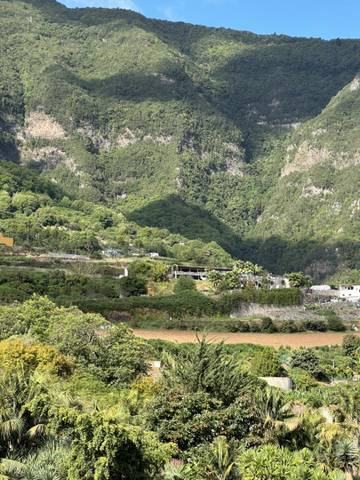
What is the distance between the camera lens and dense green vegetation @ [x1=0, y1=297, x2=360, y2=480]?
23703 millimetres

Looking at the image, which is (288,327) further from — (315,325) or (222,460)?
(222,460)

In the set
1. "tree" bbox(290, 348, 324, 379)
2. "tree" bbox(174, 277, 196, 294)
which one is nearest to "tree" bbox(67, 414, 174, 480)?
"tree" bbox(290, 348, 324, 379)

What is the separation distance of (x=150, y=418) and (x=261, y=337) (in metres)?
54.4

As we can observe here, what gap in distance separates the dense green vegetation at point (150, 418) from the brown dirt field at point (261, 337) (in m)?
29.3

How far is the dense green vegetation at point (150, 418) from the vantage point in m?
23.7

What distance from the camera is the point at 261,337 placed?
274 feet

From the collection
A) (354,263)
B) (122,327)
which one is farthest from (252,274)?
(122,327)

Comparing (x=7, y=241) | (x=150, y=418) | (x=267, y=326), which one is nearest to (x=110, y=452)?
(x=150, y=418)

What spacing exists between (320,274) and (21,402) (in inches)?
6694

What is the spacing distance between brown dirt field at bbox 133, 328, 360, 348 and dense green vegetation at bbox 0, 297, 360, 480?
29311 mm

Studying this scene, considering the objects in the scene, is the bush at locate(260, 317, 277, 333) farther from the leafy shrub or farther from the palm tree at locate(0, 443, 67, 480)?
the palm tree at locate(0, 443, 67, 480)

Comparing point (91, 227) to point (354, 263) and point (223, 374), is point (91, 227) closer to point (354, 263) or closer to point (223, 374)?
point (354, 263)

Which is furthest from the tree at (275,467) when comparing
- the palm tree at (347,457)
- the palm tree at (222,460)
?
the palm tree at (347,457)

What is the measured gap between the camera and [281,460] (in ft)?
81.9
